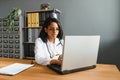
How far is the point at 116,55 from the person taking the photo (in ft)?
9.86

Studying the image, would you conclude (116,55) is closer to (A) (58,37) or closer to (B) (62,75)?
(A) (58,37)

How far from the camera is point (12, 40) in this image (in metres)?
3.18

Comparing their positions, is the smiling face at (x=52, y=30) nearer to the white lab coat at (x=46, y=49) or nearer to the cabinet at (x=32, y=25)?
the white lab coat at (x=46, y=49)

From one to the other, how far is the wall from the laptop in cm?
175

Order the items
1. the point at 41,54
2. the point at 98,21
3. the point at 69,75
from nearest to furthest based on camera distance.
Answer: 1. the point at 69,75
2. the point at 41,54
3. the point at 98,21

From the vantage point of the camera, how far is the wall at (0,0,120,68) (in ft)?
9.71

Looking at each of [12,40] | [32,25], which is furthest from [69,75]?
[12,40]

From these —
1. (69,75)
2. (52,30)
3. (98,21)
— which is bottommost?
(69,75)

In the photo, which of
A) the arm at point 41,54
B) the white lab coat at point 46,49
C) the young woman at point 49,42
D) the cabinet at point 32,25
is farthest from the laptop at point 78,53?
the cabinet at point 32,25

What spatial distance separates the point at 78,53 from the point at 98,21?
6.41 ft

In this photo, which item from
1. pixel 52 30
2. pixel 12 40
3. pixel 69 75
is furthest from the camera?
pixel 12 40

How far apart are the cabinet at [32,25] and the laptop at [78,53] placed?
1709 millimetres

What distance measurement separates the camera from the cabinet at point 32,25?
300cm

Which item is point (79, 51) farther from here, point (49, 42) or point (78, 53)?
point (49, 42)
